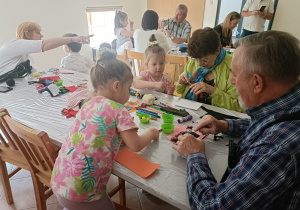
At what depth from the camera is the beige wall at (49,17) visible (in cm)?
342

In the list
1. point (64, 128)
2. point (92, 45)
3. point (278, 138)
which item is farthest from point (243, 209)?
point (92, 45)

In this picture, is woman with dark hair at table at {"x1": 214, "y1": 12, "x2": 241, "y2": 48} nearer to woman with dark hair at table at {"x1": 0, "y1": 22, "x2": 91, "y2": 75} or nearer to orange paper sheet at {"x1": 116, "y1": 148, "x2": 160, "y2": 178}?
woman with dark hair at table at {"x1": 0, "y1": 22, "x2": 91, "y2": 75}

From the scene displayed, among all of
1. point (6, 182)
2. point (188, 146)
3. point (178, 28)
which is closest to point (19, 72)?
point (6, 182)

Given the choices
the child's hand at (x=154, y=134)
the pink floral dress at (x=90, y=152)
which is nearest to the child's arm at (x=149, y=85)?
the child's hand at (x=154, y=134)

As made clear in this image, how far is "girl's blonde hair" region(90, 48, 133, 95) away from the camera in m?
1.11

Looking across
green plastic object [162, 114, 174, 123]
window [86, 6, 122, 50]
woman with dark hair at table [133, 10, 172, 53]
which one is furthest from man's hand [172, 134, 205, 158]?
window [86, 6, 122, 50]

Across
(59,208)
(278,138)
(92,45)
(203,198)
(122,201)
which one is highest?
(278,138)

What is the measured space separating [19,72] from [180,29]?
2967 millimetres

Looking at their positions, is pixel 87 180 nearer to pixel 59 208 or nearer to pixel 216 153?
pixel 216 153

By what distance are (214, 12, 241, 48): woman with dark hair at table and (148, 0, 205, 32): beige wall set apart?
1972 millimetres

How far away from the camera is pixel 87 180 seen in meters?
0.98

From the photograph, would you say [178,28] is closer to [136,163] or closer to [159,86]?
[159,86]

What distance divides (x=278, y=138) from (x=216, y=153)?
42 centimetres

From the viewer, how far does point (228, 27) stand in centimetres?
355
